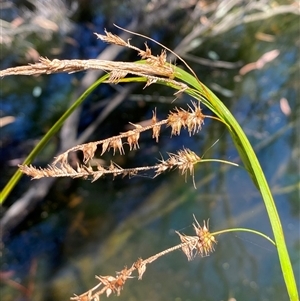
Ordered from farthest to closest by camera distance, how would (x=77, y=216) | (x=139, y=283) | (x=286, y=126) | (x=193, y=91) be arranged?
1. (x=286, y=126)
2. (x=77, y=216)
3. (x=139, y=283)
4. (x=193, y=91)

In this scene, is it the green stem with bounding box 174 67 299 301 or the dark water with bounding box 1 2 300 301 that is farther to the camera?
the dark water with bounding box 1 2 300 301

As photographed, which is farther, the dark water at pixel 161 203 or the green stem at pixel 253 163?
the dark water at pixel 161 203

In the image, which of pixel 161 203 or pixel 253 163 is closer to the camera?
pixel 253 163

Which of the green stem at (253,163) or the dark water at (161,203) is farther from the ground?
the dark water at (161,203)

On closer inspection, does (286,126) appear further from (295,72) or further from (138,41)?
(138,41)

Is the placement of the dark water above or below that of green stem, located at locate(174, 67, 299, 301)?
above

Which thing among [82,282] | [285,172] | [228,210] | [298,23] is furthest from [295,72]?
[82,282]

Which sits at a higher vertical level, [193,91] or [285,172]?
[285,172]

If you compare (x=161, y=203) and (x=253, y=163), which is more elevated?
(x=161, y=203)
